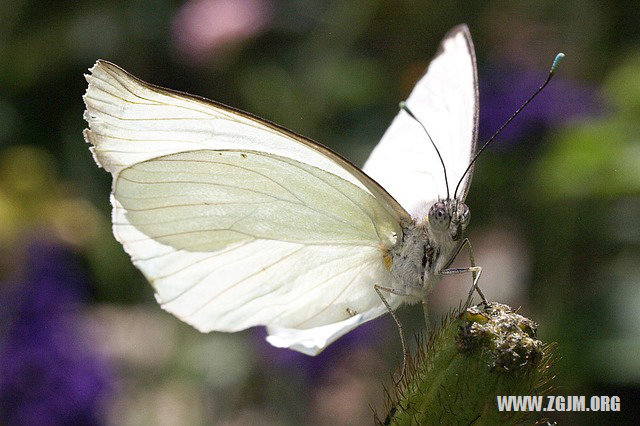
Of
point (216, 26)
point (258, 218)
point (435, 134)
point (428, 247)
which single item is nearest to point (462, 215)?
point (428, 247)

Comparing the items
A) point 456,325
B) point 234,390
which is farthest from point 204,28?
point 456,325

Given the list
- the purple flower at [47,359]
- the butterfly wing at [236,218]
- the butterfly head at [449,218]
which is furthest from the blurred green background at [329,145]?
the butterfly head at [449,218]

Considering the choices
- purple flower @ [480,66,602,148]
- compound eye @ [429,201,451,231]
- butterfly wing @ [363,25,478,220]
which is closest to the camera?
compound eye @ [429,201,451,231]

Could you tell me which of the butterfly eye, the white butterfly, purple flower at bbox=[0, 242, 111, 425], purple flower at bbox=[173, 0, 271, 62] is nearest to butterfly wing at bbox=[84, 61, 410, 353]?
the white butterfly

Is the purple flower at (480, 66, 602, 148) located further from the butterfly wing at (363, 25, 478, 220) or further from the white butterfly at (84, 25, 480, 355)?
the white butterfly at (84, 25, 480, 355)

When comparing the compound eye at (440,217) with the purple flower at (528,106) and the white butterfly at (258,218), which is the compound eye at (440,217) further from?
the purple flower at (528,106)

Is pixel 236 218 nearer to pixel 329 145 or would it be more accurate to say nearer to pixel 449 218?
pixel 449 218

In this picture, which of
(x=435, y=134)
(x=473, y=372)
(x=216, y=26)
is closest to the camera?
(x=473, y=372)
